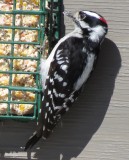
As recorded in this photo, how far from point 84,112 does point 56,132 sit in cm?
17

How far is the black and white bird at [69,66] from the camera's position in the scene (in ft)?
13.1

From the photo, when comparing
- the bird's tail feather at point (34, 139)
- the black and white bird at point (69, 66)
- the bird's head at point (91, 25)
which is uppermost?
the bird's head at point (91, 25)

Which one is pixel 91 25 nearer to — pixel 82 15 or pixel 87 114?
pixel 82 15

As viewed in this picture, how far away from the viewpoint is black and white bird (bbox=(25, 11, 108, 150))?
3.98 m

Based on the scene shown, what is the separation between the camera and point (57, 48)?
13.1 ft

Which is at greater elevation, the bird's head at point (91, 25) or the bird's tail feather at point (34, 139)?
the bird's head at point (91, 25)

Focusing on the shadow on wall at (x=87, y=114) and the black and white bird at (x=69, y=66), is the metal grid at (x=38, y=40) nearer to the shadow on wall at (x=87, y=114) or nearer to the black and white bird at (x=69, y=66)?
the black and white bird at (x=69, y=66)

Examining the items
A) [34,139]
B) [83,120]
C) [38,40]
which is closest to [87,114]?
[83,120]

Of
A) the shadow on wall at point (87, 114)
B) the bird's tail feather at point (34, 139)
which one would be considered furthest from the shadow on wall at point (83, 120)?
the bird's tail feather at point (34, 139)

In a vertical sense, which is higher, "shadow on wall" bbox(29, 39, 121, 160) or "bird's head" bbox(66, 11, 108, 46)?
"bird's head" bbox(66, 11, 108, 46)

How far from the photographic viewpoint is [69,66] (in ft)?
13.0

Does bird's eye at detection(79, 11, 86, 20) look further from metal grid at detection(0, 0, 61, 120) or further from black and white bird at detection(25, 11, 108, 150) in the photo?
metal grid at detection(0, 0, 61, 120)

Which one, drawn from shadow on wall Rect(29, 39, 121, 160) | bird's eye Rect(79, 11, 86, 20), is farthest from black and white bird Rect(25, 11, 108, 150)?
shadow on wall Rect(29, 39, 121, 160)

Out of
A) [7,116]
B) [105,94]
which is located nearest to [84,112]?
[105,94]
